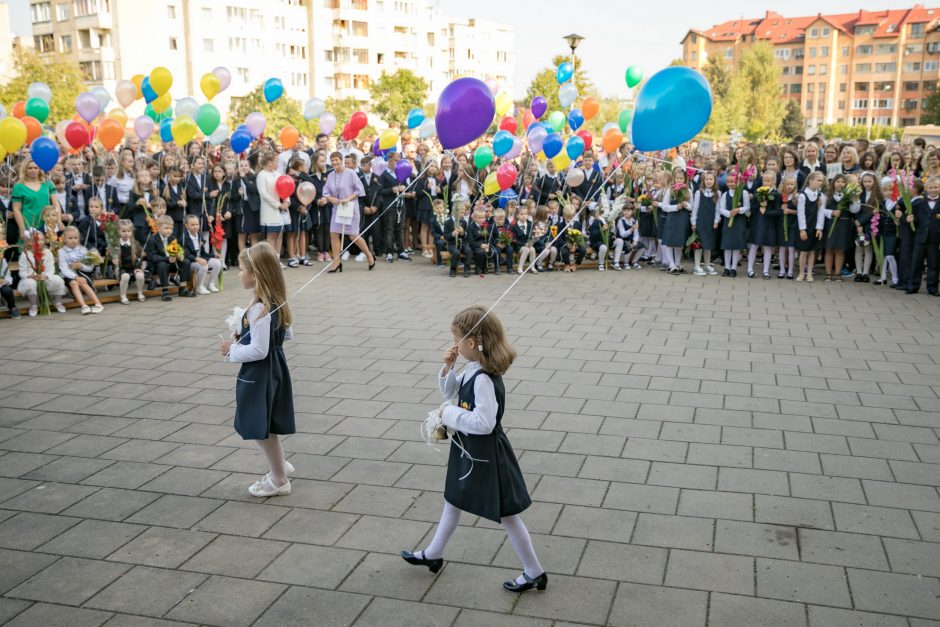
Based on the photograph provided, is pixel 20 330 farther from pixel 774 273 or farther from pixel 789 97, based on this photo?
pixel 789 97

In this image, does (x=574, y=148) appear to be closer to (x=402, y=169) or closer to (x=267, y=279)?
(x=402, y=169)

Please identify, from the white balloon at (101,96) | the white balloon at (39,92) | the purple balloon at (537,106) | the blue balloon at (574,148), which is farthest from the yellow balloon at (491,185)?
the white balloon at (39,92)

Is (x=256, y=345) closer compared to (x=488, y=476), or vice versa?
(x=488, y=476)

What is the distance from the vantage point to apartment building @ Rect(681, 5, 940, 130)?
350ft

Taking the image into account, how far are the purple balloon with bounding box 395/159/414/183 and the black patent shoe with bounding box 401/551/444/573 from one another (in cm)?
1144

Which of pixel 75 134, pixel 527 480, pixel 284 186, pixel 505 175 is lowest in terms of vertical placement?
pixel 527 480

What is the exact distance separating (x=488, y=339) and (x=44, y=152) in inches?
385

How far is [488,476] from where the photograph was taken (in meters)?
4.29

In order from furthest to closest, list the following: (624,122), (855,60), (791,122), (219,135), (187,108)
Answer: (855,60), (791,122), (219,135), (624,122), (187,108)

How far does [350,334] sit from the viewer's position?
33.3 feet

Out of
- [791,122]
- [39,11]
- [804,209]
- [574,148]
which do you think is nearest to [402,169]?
[574,148]

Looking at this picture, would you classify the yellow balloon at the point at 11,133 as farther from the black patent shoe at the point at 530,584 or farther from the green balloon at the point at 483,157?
the black patent shoe at the point at 530,584

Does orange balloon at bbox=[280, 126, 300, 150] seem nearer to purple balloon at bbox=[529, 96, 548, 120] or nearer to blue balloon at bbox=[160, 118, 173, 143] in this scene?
blue balloon at bbox=[160, 118, 173, 143]

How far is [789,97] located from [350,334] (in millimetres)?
120188
